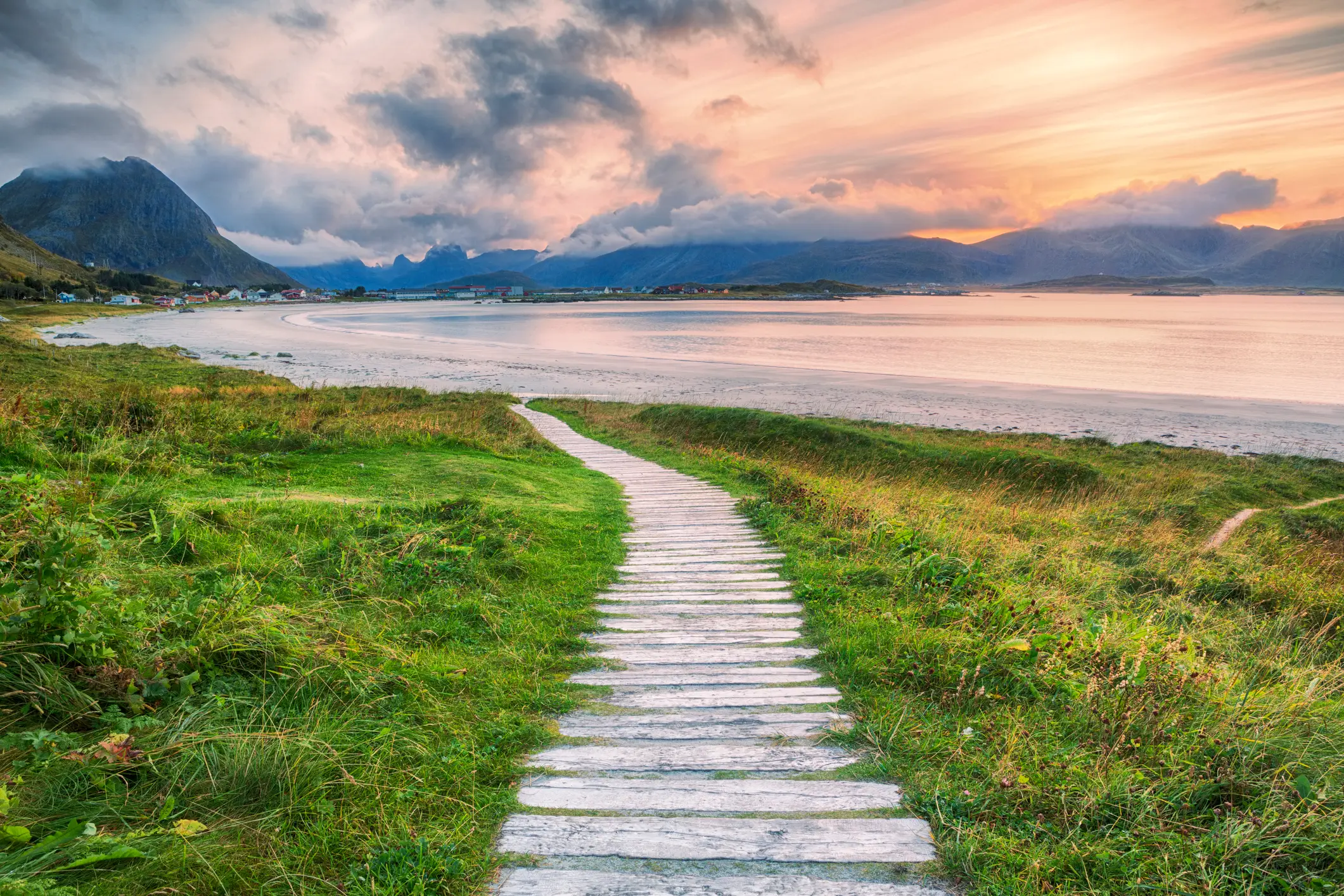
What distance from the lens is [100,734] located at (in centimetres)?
388

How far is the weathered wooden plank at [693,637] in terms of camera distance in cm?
658

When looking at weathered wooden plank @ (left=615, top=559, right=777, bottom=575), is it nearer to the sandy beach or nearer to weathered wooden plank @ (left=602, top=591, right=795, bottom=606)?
weathered wooden plank @ (left=602, top=591, right=795, bottom=606)

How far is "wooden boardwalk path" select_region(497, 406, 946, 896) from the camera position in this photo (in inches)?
137

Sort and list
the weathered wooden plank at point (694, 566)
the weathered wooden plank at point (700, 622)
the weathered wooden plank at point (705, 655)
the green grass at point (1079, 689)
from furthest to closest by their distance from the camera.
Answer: the weathered wooden plank at point (694, 566) < the weathered wooden plank at point (700, 622) < the weathered wooden plank at point (705, 655) < the green grass at point (1079, 689)

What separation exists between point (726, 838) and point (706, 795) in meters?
0.44

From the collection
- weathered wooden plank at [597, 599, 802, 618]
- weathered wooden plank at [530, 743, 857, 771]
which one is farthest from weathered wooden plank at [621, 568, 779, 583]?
weathered wooden plank at [530, 743, 857, 771]

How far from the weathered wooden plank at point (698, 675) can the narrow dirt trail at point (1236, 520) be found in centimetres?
1399

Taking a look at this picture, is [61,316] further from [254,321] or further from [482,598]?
[482,598]

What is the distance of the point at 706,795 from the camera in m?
4.17

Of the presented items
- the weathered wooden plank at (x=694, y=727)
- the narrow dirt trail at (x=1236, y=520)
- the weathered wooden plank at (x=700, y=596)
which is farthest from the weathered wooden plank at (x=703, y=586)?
the narrow dirt trail at (x=1236, y=520)

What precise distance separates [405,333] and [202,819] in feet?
406

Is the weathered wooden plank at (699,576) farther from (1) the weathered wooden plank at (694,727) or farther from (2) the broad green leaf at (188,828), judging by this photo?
(2) the broad green leaf at (188,828)

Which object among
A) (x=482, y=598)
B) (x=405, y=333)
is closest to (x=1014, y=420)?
(x=482, y=598)

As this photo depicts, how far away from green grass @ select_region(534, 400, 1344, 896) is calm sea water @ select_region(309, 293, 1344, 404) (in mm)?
47098
